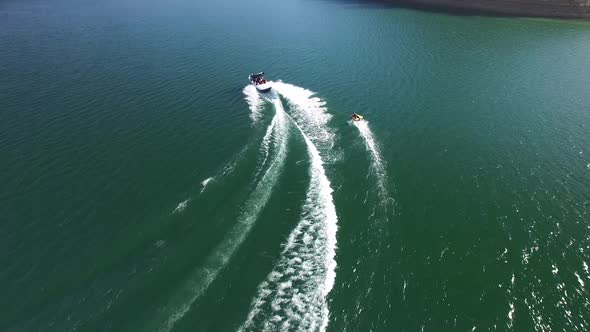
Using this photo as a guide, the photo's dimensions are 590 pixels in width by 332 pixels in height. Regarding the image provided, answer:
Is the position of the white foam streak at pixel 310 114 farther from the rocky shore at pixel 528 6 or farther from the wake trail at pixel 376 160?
the rocky shore at pixel 528 6

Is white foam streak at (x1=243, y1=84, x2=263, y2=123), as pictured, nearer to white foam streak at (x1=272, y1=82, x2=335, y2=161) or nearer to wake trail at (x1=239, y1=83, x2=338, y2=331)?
white foam streak at (x1=272, y1=82, x2=335, y2=161)

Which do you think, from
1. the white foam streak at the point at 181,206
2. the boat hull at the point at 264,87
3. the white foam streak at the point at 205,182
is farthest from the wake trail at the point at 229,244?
the boat hull at the point at 264,87

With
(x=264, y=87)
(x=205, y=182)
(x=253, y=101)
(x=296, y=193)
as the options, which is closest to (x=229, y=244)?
(x=296, y=193)

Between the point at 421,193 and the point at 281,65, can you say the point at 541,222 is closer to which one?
the point at 421,193

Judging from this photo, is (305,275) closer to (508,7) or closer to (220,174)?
(220,174)

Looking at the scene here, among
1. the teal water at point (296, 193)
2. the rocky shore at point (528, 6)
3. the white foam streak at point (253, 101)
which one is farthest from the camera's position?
the rocky shore at point (528, 6)

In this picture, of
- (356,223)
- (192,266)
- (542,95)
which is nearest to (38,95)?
(192,266)

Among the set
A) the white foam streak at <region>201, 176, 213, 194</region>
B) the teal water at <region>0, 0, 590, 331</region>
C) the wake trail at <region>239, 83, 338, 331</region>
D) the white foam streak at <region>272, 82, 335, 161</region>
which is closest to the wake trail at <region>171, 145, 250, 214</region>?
the white foam streak at <region>201, 176, 213, 194</region>
